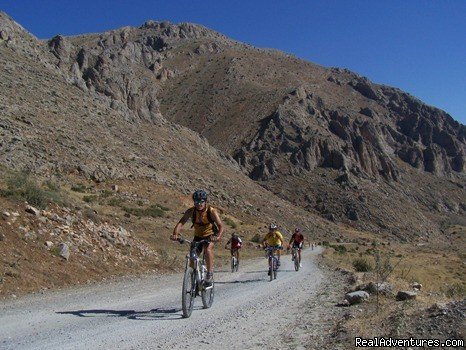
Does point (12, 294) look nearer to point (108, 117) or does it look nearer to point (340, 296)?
point (340, 296)

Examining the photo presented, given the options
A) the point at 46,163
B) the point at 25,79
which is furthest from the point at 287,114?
the point at 46,163

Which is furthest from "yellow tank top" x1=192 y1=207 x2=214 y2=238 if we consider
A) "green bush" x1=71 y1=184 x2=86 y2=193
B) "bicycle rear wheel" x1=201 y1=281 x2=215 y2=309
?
"green bush" x1=71 y1=184 x2=86 y2=193

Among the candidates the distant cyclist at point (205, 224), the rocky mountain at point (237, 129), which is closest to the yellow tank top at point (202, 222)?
the distant cyclist at point (205, 224)

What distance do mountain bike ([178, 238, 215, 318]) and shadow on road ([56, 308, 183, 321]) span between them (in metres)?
0.33

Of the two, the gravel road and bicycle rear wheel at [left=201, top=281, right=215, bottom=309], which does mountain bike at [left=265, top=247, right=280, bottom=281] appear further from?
bicycle rear wheel at [left=201, top=281, right=215, bottom=309]

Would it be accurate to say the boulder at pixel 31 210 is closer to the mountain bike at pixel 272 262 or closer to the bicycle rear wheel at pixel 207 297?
the mountain bike at pixel 272 262

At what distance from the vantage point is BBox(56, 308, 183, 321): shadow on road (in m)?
8.68

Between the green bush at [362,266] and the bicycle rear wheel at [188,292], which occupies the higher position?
the bicycle rear wheel at [188,292]

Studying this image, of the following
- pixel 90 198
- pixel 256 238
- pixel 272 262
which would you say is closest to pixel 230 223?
pixel 256 238

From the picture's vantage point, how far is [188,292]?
8797mm

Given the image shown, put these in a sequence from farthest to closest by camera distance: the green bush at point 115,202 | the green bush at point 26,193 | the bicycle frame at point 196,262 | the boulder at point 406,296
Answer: the green bush at point 115,202
the green bush at point 26,193
the boulder at point 406,296
the bicycle frame at point 196,262

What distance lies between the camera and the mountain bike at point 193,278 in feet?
28.6

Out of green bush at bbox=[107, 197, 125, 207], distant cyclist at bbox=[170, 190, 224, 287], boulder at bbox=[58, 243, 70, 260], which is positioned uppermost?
green bush at bbox=[107, 197, 125, 207]

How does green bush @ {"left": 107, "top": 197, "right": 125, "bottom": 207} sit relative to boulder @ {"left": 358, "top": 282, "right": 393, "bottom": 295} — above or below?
above
